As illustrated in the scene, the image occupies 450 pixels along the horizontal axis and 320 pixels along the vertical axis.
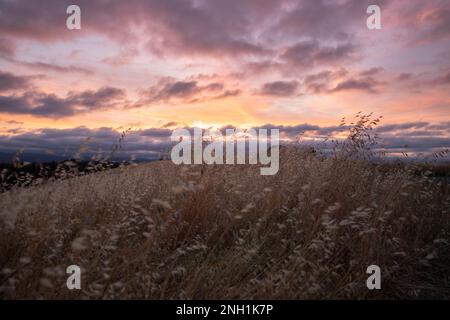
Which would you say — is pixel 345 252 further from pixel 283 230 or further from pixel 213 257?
pixel 213 257

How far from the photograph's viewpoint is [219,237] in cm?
462

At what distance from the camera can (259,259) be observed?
412cm

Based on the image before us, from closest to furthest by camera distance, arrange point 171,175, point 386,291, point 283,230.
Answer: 1. point 386,291
2. point 283,230
3. point 171,175

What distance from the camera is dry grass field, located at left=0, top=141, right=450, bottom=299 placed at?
330 cm

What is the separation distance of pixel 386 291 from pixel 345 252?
549 mm

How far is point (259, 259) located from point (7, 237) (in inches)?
93.2

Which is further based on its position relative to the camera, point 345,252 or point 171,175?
point 171,175

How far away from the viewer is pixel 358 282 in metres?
3.69

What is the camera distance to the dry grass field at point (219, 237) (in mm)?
3299

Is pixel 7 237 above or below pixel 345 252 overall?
above
